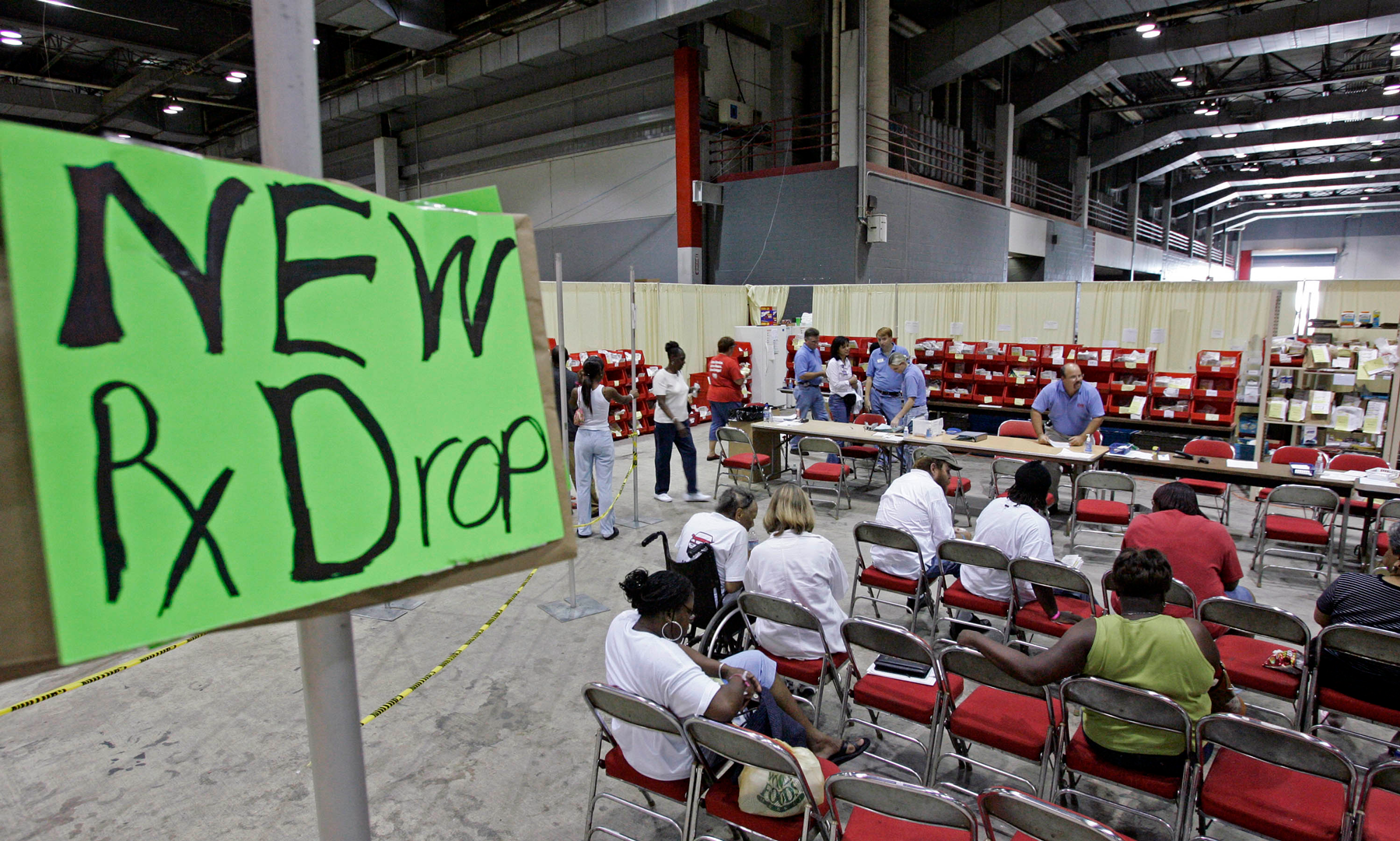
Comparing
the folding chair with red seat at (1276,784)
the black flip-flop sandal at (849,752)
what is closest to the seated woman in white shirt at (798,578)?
the black flip-flop sandal at (849,752)

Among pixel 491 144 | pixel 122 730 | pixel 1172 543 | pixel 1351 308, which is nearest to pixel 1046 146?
pixel 1351 308

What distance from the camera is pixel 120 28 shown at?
12.3m

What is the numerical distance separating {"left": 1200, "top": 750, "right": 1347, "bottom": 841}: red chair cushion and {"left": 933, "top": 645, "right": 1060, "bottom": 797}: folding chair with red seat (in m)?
0.55

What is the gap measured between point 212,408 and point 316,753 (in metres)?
0.56

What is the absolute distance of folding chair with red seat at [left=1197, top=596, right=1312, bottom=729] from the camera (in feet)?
10.9

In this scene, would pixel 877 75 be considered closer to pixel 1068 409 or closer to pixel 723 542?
pixel 1068 409

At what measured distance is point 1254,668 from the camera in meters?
3.59

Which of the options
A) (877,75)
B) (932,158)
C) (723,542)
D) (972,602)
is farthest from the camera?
(932,158)

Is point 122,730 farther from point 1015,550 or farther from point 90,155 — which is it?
point 1015,550

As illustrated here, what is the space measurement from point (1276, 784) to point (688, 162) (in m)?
13.0

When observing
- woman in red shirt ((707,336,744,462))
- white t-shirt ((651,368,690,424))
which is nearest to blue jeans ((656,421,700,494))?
white t-shirt ((651,368,690,424))

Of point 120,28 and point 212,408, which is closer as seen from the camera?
point 212,408

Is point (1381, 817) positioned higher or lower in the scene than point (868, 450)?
lower

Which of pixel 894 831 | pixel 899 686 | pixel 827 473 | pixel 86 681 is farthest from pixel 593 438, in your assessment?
pixel 894 831
